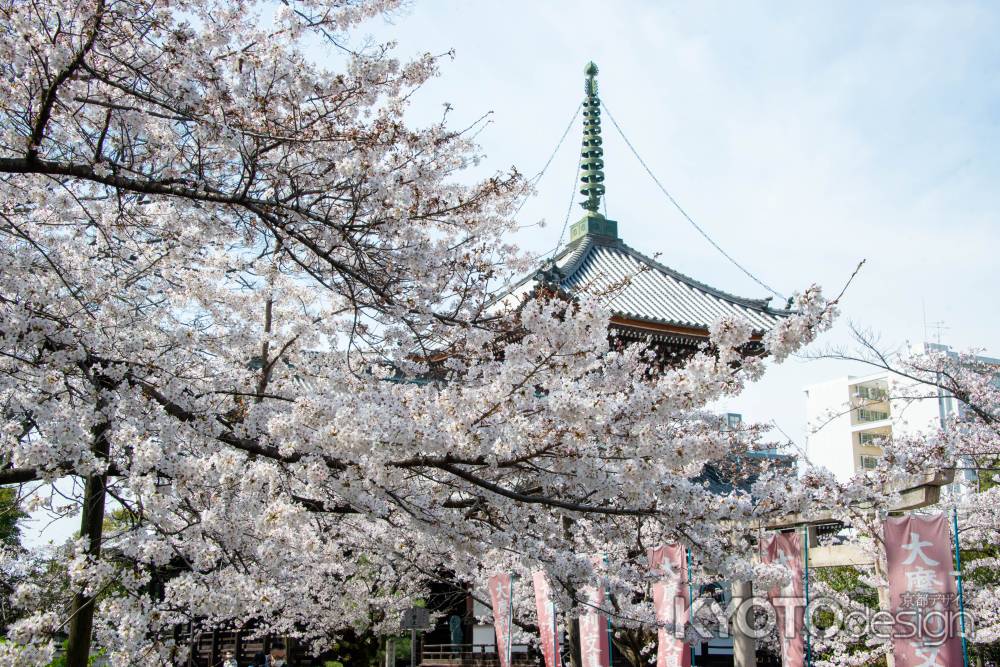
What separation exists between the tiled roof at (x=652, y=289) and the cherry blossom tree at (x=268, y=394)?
11.7 metres

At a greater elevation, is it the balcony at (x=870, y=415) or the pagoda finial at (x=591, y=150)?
the pagoda finial at (x=591, y=150)

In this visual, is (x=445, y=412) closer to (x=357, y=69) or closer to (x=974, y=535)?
(x=357, y=69)

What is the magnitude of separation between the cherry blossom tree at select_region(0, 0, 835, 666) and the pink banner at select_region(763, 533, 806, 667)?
4.84 meters

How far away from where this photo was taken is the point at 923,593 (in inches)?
313

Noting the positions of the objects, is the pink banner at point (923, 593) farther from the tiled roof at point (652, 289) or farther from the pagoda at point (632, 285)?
the tiled roof at point (652, 289)

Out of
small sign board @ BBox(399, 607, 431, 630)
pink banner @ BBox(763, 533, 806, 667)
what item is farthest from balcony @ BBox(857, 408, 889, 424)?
pink banner @ BBox(763, 533, 806, 667)

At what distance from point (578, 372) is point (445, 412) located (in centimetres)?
85

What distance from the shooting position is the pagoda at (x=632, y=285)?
16578 millimetres

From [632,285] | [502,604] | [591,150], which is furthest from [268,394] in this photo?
[591,150]

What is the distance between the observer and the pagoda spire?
20625 mm

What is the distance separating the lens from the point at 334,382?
18.2 ft

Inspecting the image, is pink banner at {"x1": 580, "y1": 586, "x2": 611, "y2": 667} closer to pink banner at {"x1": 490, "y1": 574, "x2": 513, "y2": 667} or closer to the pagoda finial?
pink banner at {"x1": 490, "y1": 574, "x2": 513, "y2": 667}

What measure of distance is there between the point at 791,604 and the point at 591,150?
13.7 m

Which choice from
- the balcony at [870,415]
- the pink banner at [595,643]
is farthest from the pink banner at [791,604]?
the balcony at [870,415]
